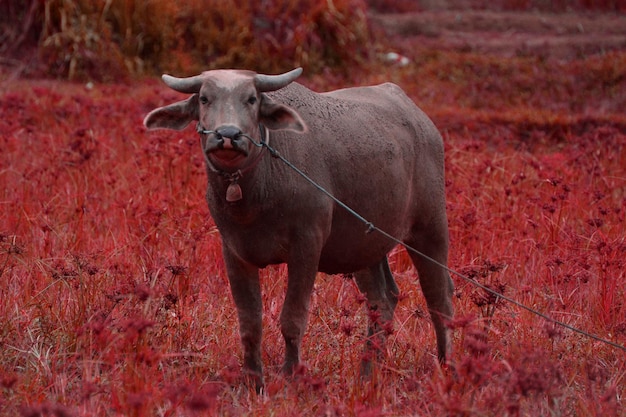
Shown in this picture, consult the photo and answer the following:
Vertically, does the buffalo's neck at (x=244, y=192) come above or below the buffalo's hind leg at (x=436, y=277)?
above

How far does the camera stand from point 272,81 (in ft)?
13.4

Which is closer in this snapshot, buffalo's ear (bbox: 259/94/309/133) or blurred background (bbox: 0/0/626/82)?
buffalo's ear (bbox: 259/94/309/133)

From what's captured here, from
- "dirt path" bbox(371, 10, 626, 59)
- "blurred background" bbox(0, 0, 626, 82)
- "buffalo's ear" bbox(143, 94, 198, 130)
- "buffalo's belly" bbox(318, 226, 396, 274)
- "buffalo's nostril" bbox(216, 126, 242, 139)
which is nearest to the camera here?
"buffalo's nostril" bbox(216, 126, 242, 139)

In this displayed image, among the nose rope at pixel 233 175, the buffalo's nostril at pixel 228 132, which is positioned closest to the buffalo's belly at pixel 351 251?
the nose rope at pixel 233 175

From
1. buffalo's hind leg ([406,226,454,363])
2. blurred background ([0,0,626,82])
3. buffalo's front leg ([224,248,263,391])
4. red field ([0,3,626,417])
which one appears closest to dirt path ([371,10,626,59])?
blurred background ([0,0,626,82])

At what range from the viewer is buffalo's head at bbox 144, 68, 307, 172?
3818 millimetres

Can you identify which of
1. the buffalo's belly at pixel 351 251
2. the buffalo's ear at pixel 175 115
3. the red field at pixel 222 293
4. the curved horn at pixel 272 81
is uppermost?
the curved horn at pixel 272 81

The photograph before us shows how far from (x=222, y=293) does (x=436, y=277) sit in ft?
4.52

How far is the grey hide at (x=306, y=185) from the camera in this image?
4.05 meters

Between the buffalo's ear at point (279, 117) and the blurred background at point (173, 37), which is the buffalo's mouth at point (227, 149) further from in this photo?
the blurred background at point (173, 37)

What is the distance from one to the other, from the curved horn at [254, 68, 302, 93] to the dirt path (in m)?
10.2

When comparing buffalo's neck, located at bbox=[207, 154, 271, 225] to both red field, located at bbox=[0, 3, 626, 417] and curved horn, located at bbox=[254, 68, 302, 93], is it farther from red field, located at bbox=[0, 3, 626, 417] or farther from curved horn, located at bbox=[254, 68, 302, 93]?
red field, located at bbox=[0, 3, 626, 417]

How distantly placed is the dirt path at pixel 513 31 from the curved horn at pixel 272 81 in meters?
10.2

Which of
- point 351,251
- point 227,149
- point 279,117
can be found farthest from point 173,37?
point 227,149
